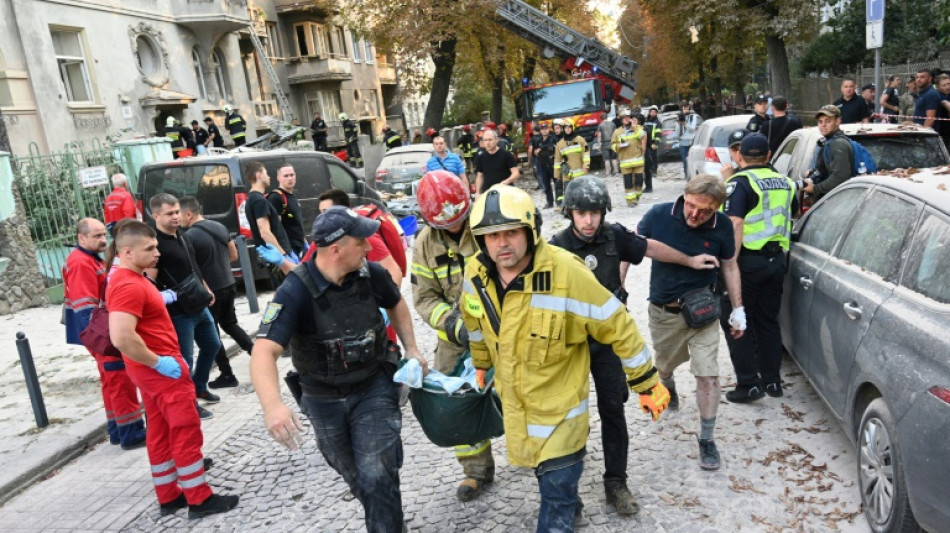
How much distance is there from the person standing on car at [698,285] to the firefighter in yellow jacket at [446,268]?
1.26 m

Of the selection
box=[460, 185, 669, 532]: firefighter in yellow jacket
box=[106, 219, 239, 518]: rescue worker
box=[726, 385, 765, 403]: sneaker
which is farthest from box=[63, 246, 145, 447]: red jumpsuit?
box=[726, 385, 765, 403]: sneaker

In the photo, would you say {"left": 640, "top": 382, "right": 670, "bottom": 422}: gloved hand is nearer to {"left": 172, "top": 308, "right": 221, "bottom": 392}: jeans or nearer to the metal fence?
{"left": 172, "top": 308, "right": 221, "bottom": 392}: jeans

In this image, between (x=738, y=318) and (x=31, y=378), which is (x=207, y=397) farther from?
(x=738, y=318)

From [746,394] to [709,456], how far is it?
1.05 m

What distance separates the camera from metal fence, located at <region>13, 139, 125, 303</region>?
1029 centimetres

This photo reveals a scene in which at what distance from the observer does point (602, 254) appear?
3.68 meters

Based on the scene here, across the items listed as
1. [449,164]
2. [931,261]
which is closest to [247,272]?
[449,164]

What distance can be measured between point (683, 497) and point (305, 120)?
35.5m

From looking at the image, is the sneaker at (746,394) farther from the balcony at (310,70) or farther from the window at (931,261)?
the balcony at (310,70)

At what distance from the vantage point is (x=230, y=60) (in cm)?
2684

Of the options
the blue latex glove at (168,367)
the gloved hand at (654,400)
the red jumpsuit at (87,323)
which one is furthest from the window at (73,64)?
the gloved hand at (654,400)

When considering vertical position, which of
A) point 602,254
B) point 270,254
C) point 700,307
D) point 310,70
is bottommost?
point 700,307

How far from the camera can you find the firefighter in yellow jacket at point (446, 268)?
3568 mm

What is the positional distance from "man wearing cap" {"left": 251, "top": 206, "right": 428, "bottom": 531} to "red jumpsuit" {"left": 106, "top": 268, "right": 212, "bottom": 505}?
50.9 inches
